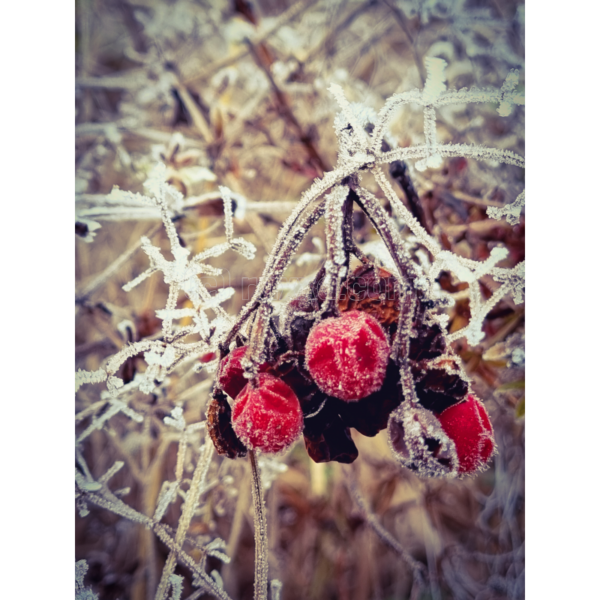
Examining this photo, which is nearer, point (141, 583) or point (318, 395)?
point (318, 395)

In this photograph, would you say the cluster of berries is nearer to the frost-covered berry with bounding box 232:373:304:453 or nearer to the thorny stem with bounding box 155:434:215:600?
the frost-covered berry with bounding box 232:373:304:453

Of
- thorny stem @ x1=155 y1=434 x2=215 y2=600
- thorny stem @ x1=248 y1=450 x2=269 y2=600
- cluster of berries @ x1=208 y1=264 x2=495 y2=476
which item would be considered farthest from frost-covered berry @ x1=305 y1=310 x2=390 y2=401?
thorny stem @ x1=155 y1=434 x2=215 y2=600

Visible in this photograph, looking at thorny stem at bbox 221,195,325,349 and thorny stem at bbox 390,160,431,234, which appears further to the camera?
thorny stem at bbox 390,160,431,234

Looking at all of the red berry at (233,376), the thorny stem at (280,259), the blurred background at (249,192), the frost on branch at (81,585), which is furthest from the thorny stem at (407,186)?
the frost on branch at (81,585)

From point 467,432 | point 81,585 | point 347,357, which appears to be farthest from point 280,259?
point 81,585
